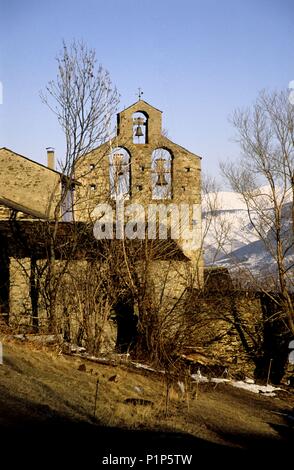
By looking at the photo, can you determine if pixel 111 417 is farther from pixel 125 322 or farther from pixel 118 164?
pixel 118 164

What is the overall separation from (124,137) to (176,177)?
2.75 m

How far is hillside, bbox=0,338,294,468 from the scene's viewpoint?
240 inches

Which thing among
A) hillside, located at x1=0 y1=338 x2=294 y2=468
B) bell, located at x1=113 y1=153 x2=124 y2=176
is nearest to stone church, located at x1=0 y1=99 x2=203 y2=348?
bell, located at x1=113 y1=153 x2=124 y2=176

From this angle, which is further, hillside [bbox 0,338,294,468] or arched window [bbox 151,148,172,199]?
arched window [bbox 151,148,172,199]

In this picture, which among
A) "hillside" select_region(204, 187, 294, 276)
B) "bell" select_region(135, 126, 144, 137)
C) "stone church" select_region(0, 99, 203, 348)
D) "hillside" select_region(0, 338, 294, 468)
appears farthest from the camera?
"bell" select_region(135, 126, 144, 137)

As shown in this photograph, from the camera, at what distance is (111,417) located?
7375mm

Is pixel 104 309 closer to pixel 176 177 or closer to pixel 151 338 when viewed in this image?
pixel 151 338

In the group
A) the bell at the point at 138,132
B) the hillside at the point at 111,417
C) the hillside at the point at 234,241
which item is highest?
the bell at the point at 138,132

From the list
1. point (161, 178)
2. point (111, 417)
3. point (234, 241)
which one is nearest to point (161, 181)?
point (161, 178)

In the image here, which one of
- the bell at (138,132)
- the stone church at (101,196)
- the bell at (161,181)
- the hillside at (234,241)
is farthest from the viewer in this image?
the bell at (138,132)

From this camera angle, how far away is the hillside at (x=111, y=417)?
20.0 feet

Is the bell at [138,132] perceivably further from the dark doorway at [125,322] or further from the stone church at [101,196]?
the dark doorway at [125,322]

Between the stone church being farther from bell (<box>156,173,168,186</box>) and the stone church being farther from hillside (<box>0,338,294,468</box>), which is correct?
hillside (<box>0,338,294,468</box>)

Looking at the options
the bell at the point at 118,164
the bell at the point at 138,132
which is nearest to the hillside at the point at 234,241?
the bell at the point at 118,164
